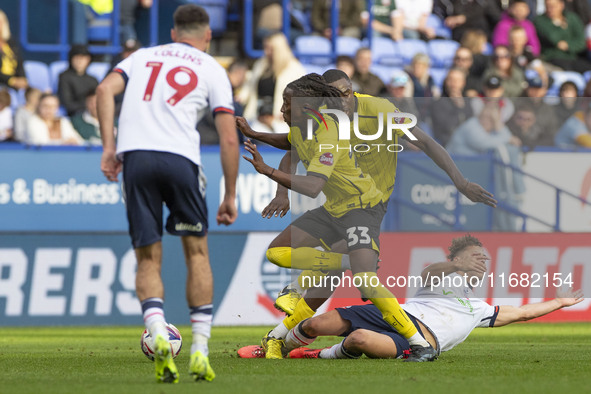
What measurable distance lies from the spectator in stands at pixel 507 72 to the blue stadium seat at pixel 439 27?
2.28 metres

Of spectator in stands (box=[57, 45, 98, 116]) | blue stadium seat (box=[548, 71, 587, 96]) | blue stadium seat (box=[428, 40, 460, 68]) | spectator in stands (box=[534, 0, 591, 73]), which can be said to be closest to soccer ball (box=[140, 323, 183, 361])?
spectator in stands (box=[57, 45, 98, 116])

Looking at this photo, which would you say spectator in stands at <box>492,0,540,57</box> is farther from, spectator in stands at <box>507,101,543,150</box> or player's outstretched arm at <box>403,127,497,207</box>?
player's outstretched arm at <box>403,127,497,207</box>

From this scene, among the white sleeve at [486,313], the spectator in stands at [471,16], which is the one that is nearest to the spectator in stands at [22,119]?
the white sleeve at [486,313]

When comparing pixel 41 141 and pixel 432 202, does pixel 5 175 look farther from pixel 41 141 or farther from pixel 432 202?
pixel 432 202

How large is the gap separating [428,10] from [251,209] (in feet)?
22.2

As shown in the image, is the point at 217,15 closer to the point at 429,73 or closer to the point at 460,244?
the point at 429,73

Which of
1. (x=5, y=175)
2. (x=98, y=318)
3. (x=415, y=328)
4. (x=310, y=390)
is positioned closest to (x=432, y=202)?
(x=98, y=318)

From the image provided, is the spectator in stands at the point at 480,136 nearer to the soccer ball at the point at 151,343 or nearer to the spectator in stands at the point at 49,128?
the spectator in stands at the point at 49,128

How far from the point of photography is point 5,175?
42.2 ft

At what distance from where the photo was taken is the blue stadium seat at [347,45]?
17047mm

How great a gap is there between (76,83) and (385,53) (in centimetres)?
550

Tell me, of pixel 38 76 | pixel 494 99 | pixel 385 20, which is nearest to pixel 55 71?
pixel 38 76

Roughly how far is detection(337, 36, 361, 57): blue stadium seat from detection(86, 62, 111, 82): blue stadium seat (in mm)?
3767

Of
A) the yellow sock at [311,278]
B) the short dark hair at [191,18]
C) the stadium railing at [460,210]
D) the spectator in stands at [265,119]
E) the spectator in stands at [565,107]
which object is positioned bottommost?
the stadium railing at [460,210]
